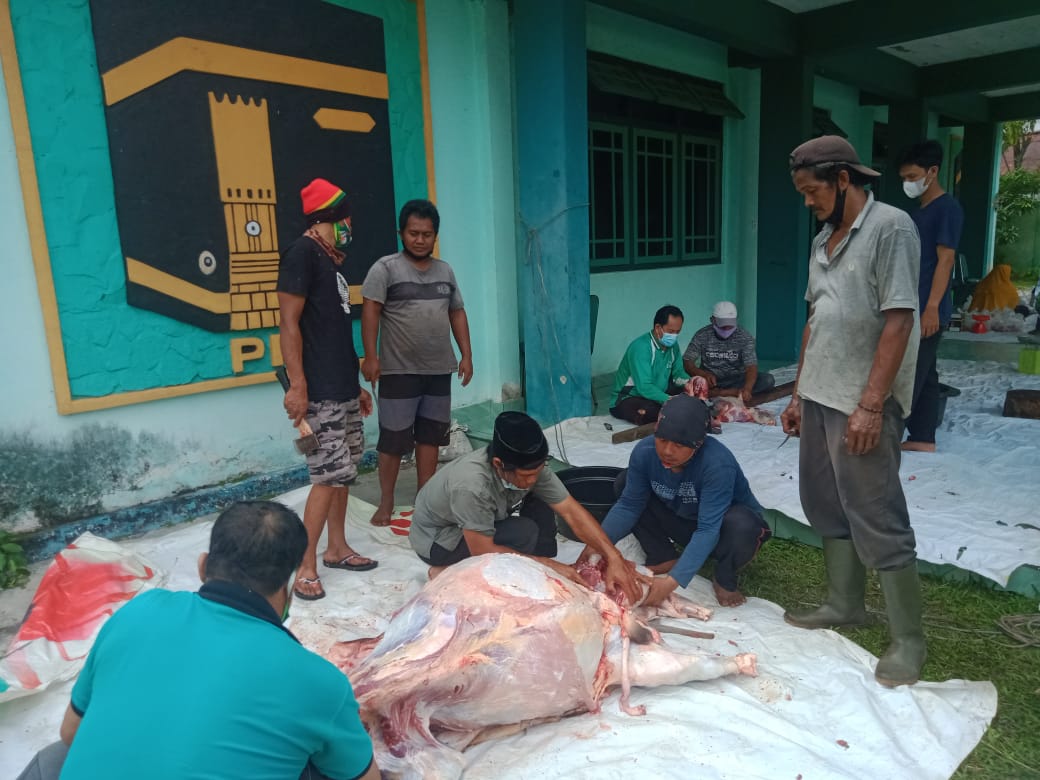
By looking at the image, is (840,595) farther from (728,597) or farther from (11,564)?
(11,564)

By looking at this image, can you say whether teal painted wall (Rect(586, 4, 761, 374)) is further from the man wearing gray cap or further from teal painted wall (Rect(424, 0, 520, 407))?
the man wearing gray cap

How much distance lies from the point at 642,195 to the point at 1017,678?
6.02m

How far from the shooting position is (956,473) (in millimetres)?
4520

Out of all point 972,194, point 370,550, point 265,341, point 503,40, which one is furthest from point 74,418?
point 972,194

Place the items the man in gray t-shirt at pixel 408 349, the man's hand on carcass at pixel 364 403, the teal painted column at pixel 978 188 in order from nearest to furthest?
the man's hand on carcass at pixel 364 403
the man in gray t-shirt at pixel 408 349
the teal painted column at pixel 978 188

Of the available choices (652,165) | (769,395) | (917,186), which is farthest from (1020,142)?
(917,186)

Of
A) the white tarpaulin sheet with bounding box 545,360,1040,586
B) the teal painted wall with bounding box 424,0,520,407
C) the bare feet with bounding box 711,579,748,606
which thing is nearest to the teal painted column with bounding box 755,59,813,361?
the white tarpaulin sheet with bounding box 545,360,1040,586

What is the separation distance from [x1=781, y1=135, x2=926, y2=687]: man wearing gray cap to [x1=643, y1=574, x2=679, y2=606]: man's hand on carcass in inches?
27.6

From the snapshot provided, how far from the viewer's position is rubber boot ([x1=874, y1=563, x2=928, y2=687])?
2662 mm

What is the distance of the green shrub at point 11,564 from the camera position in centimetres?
361

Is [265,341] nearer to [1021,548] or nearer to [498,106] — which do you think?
[498,106]

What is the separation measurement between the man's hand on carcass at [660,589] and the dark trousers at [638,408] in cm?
271

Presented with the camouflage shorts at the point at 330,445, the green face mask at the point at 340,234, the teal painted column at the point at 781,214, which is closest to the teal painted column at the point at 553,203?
the green face mask at the point at 340,234

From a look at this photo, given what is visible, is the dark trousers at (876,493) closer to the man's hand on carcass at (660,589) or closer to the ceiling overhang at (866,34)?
the man's hand on carcass at (660,589)
